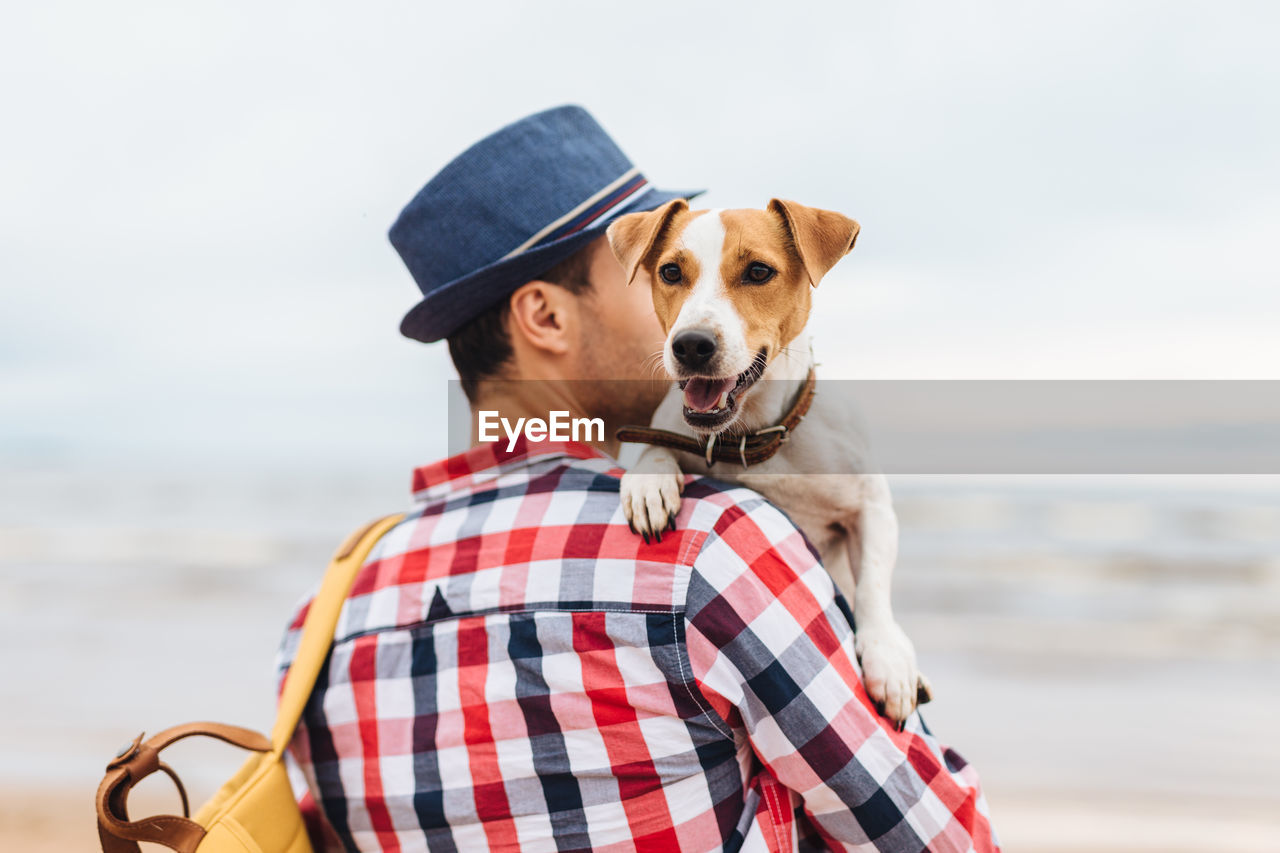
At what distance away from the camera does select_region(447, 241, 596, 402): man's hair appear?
1514 mm

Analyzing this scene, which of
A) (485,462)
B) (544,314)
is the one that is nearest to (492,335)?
(544,314)

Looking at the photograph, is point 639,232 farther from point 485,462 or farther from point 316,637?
point 316,637

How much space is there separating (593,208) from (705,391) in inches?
20.7

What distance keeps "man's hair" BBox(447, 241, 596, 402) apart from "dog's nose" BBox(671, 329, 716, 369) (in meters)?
0.54

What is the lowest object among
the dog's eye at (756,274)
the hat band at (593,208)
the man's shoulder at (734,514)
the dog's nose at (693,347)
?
the man's shoulder at (734,514)

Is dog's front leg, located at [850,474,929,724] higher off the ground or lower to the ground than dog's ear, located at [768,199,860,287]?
lower

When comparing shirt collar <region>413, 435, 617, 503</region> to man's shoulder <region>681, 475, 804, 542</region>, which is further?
shirt collar <region>413, 435, 617, 503</region>

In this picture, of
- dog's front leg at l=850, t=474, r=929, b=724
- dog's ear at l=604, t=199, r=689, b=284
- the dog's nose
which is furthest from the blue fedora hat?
dog's front leg at l=850, t=474, r=929, b=724

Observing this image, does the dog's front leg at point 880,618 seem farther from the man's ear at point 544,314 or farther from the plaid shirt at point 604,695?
the man's ear at point 544,314

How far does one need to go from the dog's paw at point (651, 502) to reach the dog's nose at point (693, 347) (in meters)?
0.30

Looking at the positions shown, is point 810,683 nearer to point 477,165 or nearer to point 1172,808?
point 477,165

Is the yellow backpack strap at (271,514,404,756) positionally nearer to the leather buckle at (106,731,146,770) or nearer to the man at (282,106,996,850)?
the man at (282,106,996,850)

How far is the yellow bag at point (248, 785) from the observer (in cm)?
130

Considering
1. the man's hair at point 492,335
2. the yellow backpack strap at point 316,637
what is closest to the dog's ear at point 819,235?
the man's hair at point 492,335
